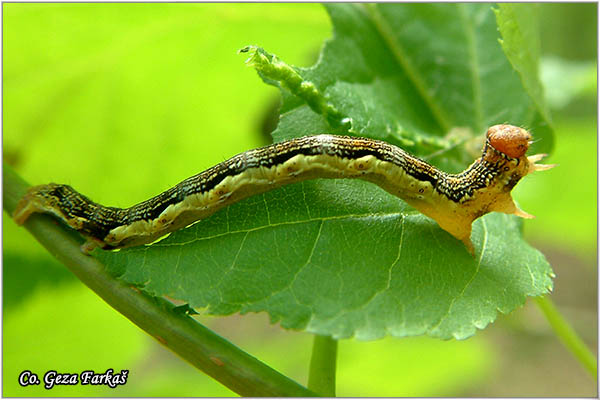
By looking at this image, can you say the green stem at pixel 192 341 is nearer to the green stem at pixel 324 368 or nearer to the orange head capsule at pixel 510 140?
the green stem at pixel 324 368

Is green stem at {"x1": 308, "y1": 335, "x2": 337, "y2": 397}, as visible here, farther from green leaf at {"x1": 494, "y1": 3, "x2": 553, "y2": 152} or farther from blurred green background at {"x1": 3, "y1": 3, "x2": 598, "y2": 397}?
blurred green background at {"x1": 3, "y1": 3, "x2": 598, "y2": 397}

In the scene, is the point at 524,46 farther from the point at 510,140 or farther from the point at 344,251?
the point at 344,251

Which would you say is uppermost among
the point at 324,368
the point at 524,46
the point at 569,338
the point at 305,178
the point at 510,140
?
the point at 524,46

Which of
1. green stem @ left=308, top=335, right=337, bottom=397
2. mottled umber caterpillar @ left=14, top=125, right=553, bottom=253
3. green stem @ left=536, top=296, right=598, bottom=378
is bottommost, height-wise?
green stem @ left=308, top=335, right=337, bottom=397

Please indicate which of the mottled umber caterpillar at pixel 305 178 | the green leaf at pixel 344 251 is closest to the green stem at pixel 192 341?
the green leaf at pixel 344 251

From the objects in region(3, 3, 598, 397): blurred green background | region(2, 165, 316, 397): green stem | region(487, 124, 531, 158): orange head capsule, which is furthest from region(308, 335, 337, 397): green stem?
region(3, 3, 598, 397): blurred green background

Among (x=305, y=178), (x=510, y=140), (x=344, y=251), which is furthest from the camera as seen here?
(x=510, y=140)

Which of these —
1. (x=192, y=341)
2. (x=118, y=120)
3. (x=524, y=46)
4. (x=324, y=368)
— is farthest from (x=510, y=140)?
(x=118, y=120)
